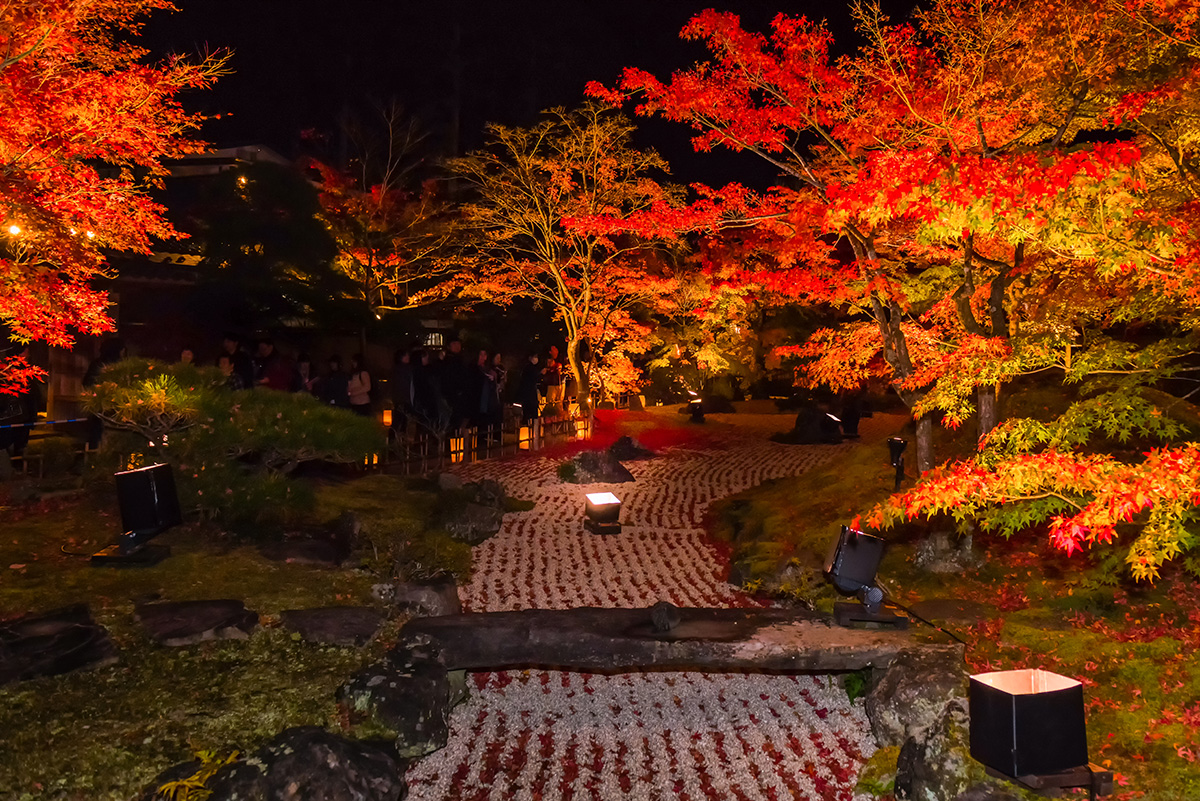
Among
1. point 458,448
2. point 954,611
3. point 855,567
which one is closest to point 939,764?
point 855,567

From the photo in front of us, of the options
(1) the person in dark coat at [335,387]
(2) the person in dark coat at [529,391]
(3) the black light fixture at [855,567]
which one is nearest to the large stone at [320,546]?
(1) the person in dark coat at [335,387]

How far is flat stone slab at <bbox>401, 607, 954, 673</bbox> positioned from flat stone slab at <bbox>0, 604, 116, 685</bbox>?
197 cm

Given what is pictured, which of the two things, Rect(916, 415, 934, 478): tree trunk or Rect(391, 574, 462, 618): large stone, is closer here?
Rect(391, 574, 462, 618): large stone

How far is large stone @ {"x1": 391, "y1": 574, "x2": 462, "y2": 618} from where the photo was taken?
6.38 m

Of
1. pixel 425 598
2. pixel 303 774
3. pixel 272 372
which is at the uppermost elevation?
pixel 272 372

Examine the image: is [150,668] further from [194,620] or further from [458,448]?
[458,448]

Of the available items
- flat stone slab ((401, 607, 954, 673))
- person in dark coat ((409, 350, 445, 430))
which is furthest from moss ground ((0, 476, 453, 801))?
person in dark coat ((409, 350, 445, 430))

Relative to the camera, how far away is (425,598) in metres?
6.40

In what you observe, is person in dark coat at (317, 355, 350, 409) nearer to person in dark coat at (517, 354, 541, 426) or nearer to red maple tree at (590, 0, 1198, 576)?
person in dark coat at (517, 354, 541, 426)

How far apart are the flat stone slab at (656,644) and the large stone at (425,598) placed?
2.73ft

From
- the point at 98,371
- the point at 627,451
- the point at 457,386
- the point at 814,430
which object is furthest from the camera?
the point at 814,430

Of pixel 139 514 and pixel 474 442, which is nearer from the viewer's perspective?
pixel 139 514

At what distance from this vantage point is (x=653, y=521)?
11.0 metres

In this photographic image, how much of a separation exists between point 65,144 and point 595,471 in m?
8.60
